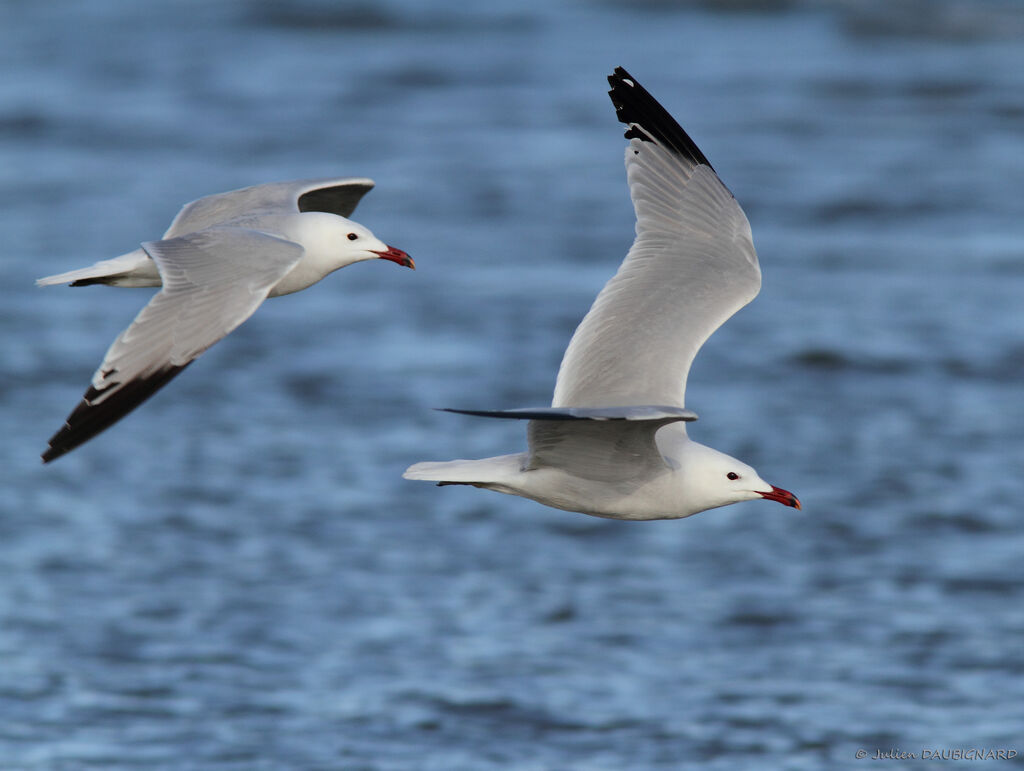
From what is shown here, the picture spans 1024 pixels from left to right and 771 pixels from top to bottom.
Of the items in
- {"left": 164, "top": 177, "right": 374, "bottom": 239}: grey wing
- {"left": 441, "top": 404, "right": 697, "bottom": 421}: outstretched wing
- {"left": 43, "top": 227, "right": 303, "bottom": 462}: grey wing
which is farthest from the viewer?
{"left": 164, "top": 177, "right": 374, "bottom": 239}: grey wing

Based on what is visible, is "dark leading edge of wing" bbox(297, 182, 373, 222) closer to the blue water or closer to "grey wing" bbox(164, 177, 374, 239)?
"grey wing" bbox(164, 177, 374, 239)

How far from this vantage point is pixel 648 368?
7.71 meters

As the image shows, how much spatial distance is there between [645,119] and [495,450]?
22.1 ft

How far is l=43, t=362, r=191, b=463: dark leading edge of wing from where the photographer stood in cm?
611

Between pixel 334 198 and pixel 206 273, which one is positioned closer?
pixel 206 273

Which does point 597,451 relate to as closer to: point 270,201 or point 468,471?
point 468,471

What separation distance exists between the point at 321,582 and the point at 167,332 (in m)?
7.19

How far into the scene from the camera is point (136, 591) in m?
13.6

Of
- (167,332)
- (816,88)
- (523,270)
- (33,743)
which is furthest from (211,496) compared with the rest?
(816,88)

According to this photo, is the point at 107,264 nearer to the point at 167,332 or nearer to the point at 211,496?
the point at 167,332
